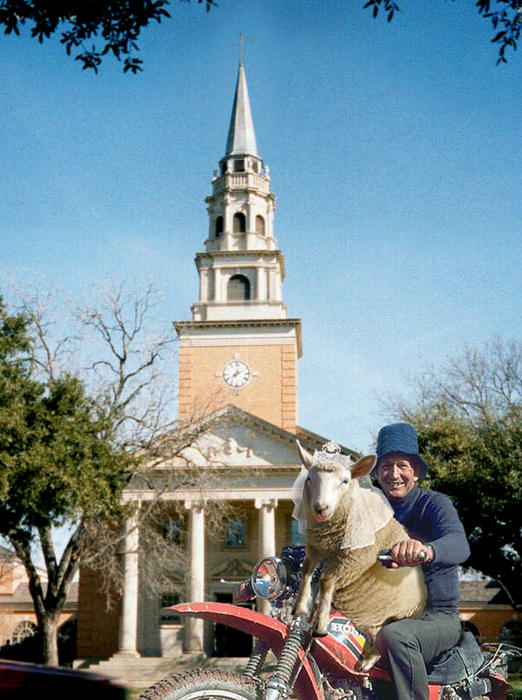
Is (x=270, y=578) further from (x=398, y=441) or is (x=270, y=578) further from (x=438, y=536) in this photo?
(x=398, y=441)

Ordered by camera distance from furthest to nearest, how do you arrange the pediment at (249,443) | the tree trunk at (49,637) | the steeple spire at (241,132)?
the steeple spire at (241,132), the pediment at (249,443), the tree trunk at (49,637)

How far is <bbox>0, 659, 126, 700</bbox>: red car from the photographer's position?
4344 mm

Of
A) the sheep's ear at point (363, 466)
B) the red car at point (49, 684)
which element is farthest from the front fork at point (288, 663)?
the red car at point (49, 684)

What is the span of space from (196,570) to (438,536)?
104 feet

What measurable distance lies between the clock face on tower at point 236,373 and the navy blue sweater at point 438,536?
37.8 metres

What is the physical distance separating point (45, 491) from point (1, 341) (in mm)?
4751

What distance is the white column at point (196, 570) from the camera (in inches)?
1278

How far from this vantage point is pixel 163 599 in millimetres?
36688

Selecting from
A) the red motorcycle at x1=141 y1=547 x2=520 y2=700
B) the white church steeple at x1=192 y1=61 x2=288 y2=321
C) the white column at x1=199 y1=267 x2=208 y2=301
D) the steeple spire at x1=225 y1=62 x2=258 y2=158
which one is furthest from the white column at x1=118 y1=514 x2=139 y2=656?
the red motorcycle at x1=141 y1=547 x2=520 y2=700

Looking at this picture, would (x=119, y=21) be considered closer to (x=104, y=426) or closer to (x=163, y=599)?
(x=104, y=426)

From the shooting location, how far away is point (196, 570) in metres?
33.6

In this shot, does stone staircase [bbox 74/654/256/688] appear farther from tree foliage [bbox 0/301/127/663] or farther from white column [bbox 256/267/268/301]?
white column [bbox 256/267/268/301]

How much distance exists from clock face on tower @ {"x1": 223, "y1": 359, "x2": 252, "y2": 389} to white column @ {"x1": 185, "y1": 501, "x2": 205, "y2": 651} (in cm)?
828

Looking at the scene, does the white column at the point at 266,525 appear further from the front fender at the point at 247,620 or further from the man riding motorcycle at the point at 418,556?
the front fender at the point at 247,620
